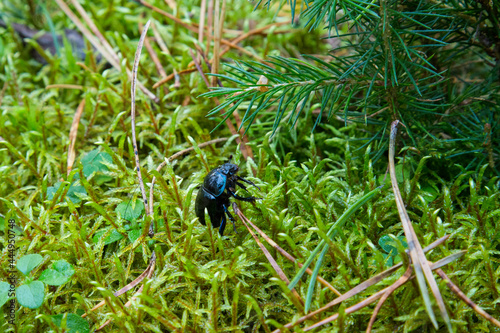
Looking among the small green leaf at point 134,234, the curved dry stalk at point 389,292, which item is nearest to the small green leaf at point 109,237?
the small green leaf at point 134,234

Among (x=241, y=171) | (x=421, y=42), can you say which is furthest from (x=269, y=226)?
(x=421, y=42)

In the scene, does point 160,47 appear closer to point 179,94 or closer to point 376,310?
point 179,94

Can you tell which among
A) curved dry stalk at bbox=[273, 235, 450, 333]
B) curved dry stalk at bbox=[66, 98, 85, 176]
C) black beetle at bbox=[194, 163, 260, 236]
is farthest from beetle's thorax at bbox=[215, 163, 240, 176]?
curved dry stalk at bbox=[66, 98, 85, 176]

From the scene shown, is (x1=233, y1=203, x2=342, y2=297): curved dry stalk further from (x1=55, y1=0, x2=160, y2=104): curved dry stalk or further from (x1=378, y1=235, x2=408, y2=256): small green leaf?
(x1=55, y1=0, x2=160, y2=104): curved dry stalk

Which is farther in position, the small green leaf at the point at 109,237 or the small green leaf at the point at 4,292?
the small green leaf at the point at 109,237

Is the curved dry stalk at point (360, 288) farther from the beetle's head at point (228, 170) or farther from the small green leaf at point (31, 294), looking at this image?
the small green leaf at point (31, 294)
